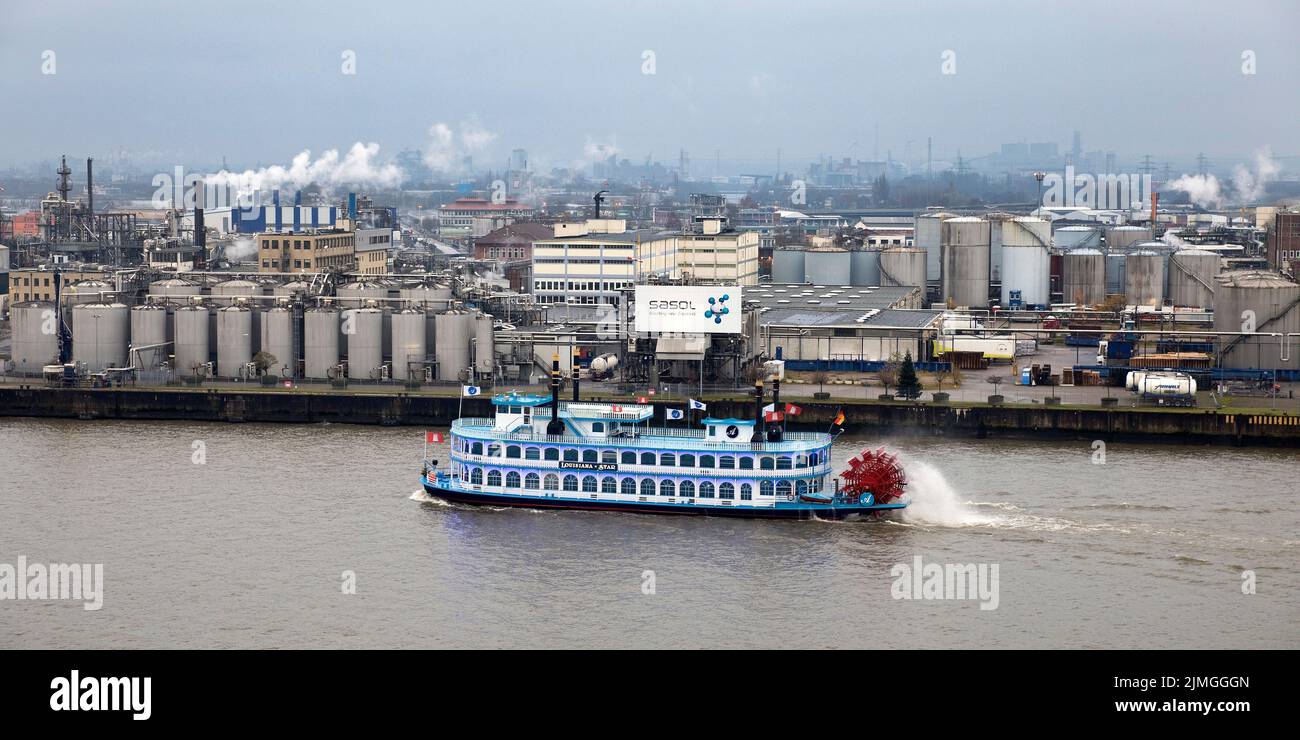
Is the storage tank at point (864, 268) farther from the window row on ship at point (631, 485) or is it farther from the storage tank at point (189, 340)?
the window row on ship at point (631, 485)

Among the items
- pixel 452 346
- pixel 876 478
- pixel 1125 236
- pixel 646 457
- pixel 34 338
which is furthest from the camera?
pixel 1125 236

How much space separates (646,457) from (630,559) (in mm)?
3031

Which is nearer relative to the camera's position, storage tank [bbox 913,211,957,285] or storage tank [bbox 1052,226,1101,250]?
storage tank [bbox 913,211,957,285]

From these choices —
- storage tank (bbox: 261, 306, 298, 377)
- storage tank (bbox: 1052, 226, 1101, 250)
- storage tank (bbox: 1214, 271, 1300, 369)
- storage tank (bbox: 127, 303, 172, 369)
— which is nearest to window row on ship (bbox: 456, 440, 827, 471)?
storage tank (bbox: 261, 306, 298, 377)

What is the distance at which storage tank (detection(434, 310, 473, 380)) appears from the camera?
35062 mm

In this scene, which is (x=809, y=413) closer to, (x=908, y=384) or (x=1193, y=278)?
(x=908, y=384)

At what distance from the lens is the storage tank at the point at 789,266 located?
55125 millimetres

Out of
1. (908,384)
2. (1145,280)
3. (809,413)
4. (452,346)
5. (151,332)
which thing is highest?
(1145,280)

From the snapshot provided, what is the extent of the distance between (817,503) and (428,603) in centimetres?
647

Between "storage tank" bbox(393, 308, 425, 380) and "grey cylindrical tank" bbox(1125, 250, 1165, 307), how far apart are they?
79.1 ft

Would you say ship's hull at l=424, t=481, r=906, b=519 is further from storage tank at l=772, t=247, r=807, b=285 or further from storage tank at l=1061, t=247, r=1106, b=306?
storage tank at l=772, t=247, r=807, b=285

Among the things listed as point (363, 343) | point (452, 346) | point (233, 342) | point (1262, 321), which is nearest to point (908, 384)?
point (1262, 321)

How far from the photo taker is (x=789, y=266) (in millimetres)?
55281

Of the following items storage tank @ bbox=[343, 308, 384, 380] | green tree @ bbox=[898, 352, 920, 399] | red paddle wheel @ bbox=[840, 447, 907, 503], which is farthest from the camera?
storage tank @ bbox=[343, 308, 384, 380]
